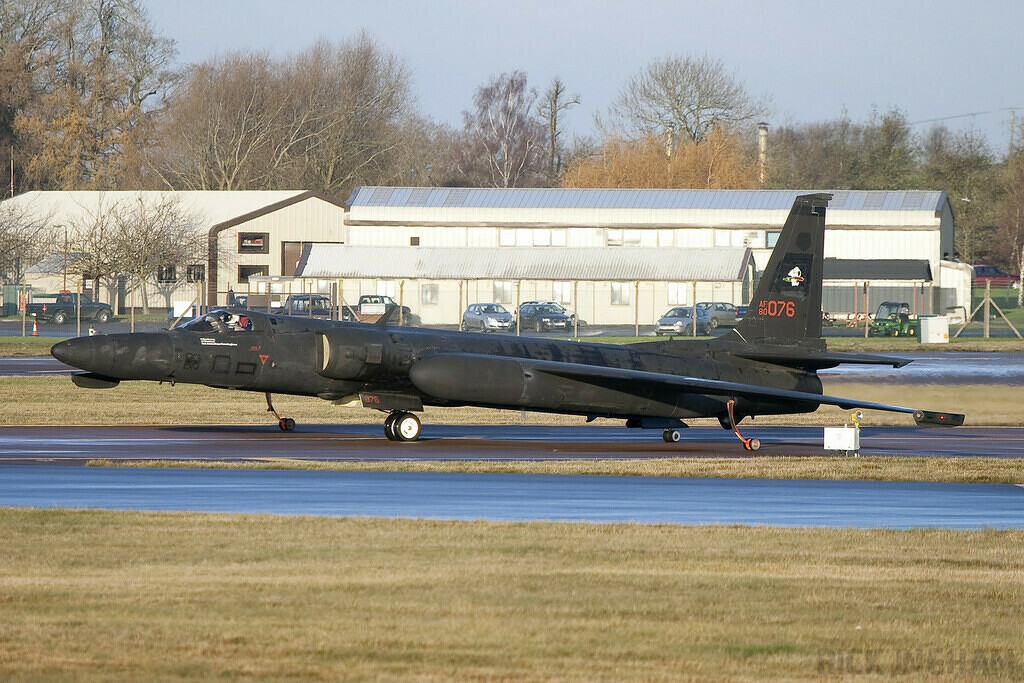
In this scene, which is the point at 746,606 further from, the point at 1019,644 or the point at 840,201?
the point at 840,201

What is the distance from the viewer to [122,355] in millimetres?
20047

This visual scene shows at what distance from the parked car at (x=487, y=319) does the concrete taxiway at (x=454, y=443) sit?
106ft

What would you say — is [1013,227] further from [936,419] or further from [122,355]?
[122,355]

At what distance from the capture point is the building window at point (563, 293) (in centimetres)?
6575

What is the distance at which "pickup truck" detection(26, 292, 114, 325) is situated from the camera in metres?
66.5

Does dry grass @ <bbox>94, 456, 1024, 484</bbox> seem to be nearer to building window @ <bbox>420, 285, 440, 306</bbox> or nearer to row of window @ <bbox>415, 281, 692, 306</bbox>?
building window @ <bbox>420, 285, 440, 306</bbox>

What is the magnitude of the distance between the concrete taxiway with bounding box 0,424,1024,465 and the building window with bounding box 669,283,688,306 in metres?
38.0

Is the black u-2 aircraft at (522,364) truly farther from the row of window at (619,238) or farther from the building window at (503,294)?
the row of window at (619,238)

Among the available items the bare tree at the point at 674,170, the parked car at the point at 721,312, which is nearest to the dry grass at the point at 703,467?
the parked car at the point at 721,312

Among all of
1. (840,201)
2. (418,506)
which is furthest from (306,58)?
(418,506)

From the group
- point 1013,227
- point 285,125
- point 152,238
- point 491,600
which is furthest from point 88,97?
point 491,600

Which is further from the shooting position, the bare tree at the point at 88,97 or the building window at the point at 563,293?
the bare tree at the point at 88,97

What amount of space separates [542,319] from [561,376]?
36368 mm

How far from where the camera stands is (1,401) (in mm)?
27750
